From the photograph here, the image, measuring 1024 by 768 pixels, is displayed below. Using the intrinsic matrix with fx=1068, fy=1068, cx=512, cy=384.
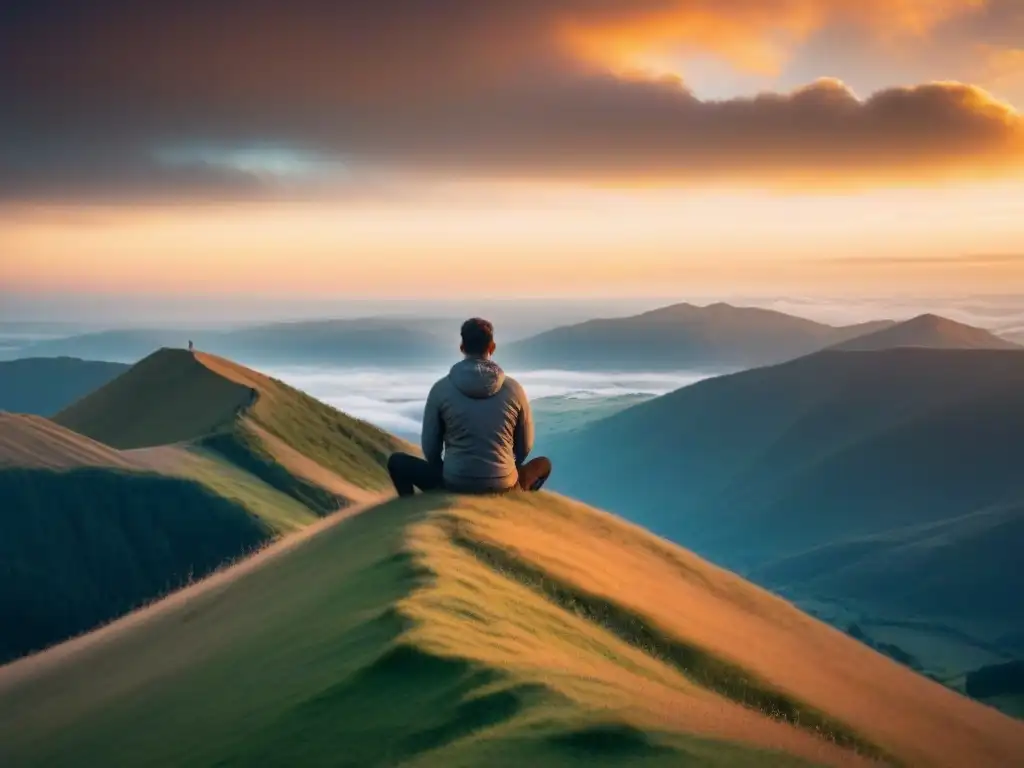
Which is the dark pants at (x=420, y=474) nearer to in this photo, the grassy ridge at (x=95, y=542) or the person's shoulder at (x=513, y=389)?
the person's shoulder at (x=513, y=389)

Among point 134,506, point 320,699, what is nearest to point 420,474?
point 320,699

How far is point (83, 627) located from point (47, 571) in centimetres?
372

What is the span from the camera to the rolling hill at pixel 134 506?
50969mm

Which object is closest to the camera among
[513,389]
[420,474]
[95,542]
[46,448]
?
[513,389]

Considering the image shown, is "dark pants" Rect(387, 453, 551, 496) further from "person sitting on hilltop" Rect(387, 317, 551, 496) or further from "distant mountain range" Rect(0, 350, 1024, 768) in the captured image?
"distant mountain range" Rect(0, 350, 1024, 768)

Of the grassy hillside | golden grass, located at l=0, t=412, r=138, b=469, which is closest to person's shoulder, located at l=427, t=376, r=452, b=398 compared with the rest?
golden grass, located at l=0, t=412, r=138, b=469

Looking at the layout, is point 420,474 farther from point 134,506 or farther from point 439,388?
point 134,506

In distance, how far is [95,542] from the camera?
55562mm

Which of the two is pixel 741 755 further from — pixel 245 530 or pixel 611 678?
pixel 245 530

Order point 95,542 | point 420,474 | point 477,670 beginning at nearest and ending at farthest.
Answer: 1. point 477,670
2. point 420,474
3. point 95,542

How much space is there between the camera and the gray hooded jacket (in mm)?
14469

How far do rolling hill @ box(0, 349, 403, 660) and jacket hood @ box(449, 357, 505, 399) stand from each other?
2344cm

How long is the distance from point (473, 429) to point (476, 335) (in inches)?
50.8

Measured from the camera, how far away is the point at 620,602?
43.5ft
